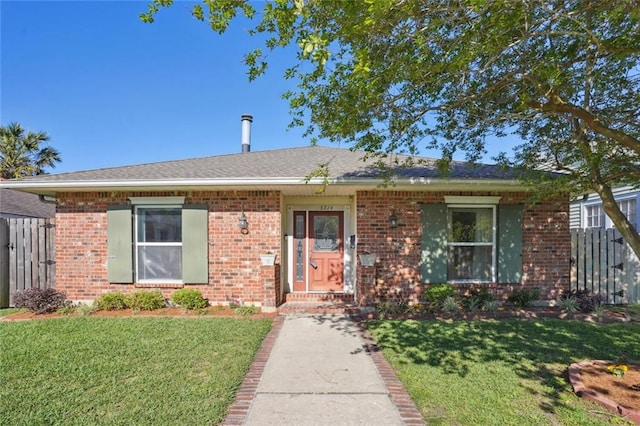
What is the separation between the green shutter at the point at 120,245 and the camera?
24.0 ft

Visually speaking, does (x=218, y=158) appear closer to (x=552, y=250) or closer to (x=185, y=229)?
(x=185, y=229)

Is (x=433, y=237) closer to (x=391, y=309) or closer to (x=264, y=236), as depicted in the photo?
(x=391, y=309)

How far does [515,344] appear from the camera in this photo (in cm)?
493

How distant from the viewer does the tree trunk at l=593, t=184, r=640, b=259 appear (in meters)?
3.67

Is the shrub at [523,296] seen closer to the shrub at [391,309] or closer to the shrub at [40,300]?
the shrub at [391,309]

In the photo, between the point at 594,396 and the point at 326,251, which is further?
the point at 326,251

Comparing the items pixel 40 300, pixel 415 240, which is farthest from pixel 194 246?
pixel 415 240

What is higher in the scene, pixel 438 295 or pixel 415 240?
pixel 415 240

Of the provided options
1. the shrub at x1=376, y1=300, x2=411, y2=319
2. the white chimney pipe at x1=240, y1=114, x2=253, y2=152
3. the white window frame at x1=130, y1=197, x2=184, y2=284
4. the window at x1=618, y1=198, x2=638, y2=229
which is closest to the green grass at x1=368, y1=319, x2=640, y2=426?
the shrub at x1=376, y1=300, x2=411, y2=319

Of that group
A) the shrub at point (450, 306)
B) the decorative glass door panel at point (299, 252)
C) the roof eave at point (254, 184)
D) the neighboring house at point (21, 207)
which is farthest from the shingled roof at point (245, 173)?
the neighboring house at point (21, 207)

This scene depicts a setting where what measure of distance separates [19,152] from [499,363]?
88.0ft

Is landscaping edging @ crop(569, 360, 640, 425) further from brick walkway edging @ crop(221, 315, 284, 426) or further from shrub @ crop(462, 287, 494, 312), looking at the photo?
brick walkway edging @ crop(221, 315, 284, 426)

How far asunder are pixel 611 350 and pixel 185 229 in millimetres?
7792

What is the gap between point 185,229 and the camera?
729cm
